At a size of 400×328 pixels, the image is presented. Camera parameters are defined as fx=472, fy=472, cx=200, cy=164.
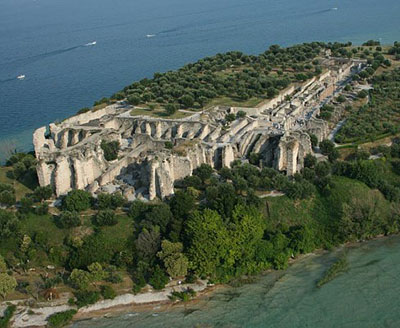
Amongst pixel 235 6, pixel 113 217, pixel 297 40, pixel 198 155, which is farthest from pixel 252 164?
pixel 235 6

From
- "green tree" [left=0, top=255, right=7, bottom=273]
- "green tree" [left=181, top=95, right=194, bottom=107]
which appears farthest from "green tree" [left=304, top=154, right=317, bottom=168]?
"green tree" [left=0, top=255, right=7, bottom=273]

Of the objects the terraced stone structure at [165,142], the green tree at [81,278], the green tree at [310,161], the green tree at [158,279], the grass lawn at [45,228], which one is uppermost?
the terraced stone structure at [165,142]

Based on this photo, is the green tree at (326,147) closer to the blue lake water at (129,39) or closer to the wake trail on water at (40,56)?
the blue lake water at (129,39)

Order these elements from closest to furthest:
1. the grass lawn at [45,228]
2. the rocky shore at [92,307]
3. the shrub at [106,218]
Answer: the rocky shore at [92,307]
the shrub at [106,218]
the grass lawn at [45,228]

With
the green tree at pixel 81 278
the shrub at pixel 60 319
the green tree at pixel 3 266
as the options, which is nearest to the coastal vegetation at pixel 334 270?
the green tree at pixel 81 278

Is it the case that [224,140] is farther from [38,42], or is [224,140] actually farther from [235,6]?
[235,6]

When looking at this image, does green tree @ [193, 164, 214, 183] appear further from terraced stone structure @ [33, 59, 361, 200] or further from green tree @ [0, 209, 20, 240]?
green tree @ [0, 209, 20, 240]
